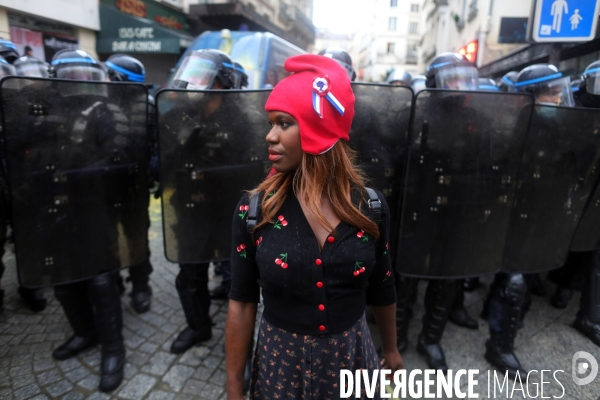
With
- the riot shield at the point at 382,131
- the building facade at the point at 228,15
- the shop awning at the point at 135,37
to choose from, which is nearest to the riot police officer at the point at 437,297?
the riot shield at the point at 382,131

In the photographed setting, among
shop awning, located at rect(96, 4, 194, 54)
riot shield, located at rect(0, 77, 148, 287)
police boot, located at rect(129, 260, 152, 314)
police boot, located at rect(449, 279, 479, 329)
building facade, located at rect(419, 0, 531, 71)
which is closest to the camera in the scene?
riot shield, located at rect(0, 77, 148, 287)

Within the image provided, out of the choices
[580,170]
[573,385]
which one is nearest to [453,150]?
[580,170]

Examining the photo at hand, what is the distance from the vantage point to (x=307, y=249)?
1.19 metres

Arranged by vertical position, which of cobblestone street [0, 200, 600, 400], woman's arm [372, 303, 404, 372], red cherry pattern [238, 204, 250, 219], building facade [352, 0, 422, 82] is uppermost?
building facade [352, 0, 422, 82]

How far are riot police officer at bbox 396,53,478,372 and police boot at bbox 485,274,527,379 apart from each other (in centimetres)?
33

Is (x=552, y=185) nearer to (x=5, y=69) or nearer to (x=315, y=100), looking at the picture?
(x=315, y=100)

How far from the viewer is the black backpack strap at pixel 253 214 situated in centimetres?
124

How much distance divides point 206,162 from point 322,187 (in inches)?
48.9

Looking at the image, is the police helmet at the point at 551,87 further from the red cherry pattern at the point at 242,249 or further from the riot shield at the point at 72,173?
the riot shield at the point at 72,173

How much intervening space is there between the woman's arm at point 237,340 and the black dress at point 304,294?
4 cm

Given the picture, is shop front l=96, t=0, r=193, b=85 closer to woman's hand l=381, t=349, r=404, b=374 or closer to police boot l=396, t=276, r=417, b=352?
police boot l=396, t=276, r=417, b=352

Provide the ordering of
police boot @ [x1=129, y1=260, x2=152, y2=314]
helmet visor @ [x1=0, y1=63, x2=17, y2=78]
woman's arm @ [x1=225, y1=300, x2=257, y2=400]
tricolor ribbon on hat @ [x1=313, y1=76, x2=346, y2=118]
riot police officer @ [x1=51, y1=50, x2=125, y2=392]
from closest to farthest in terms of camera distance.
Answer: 1. tricolor ribbon on hat @ [x1=313, y1=76, x2=346, y2=118]
2. woman's arm @ [x1=225, y1=300, x2=257, y2=400]
3. riot police officer @ [x1=51, y1=50, x2=125, y2=392]
4. helmet visor @ [x1=0, y1=63, x2=17, y2=78]
5. police boot @ [x1=129, y1=260, x2=152, y2=314]

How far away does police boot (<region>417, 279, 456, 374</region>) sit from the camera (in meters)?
2.61

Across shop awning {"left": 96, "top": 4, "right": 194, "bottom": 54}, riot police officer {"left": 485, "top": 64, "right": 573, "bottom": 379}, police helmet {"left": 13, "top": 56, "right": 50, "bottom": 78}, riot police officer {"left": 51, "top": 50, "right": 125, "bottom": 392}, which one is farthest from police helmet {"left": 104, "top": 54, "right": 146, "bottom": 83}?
shop awning {"left": 96, "top": 4, "right": 194, "bottom": 54}
